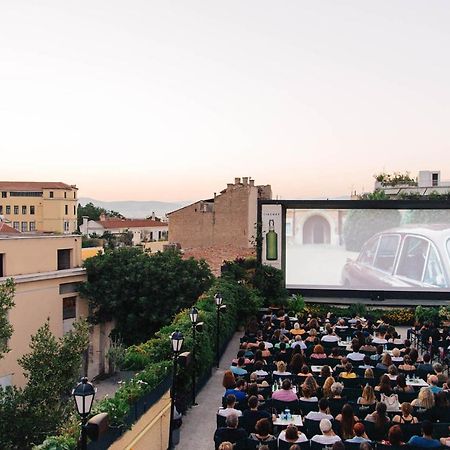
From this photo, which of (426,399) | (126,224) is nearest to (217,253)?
(426,399)

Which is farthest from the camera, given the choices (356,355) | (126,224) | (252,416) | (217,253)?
(126,224)

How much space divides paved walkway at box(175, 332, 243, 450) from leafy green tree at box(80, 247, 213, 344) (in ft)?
40.3

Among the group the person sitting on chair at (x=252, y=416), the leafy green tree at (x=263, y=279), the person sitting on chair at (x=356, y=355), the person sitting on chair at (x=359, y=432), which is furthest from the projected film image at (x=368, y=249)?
the person sitting on chair at (x=359, y=432)

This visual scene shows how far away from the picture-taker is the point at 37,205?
85.1 m

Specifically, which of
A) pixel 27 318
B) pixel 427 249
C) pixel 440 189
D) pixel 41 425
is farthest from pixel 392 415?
pixel 440 189

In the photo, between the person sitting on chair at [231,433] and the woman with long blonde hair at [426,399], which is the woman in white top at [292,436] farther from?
the woman with long blonde hair at [426,399]

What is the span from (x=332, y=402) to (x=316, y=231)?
17.2m

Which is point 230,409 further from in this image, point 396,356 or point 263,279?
point 263,279

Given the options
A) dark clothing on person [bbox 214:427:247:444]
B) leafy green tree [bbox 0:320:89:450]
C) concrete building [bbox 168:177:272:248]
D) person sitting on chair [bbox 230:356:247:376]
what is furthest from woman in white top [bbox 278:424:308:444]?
concrete building [bbox 168:177:272:248]

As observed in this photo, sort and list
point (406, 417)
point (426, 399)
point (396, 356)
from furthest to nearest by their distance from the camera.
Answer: point (396, 356)
point (426, 399)
point (406, 417)

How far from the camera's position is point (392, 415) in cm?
893

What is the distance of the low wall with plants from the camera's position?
6.77 meters

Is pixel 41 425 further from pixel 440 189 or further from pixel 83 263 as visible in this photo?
pixel 440 189

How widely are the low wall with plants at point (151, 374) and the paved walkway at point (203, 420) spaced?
0.99 ft
